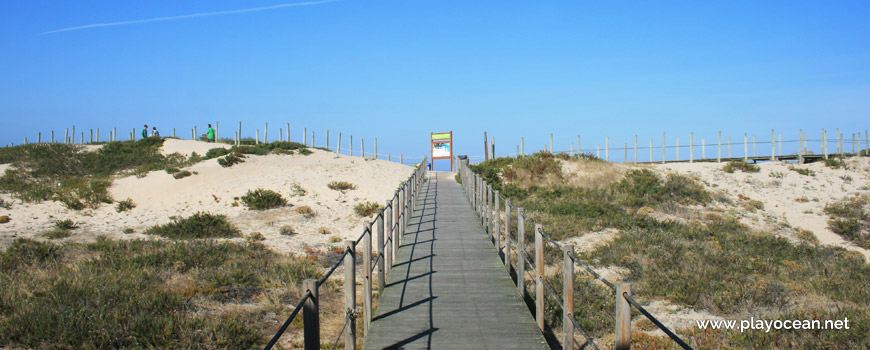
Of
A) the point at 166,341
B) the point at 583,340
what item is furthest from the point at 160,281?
the point at 583,340

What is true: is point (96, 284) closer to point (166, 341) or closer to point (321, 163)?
point (166, 341)

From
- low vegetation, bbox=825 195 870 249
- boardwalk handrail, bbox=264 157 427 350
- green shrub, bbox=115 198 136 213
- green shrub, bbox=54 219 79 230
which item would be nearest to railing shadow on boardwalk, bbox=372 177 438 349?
boardwalk handrail, bbox=264 157 427 350

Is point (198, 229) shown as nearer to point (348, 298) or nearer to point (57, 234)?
point (57, 234)

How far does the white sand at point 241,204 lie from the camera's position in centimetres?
2022

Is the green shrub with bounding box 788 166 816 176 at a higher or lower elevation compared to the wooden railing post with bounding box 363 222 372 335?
higher

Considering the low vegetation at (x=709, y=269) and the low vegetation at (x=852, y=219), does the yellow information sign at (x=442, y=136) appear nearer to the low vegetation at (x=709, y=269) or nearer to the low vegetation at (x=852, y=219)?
the low vegetation at (x=709, y=269)

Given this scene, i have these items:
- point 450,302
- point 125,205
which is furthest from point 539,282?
point 125,205

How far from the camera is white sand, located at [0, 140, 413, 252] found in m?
20.2

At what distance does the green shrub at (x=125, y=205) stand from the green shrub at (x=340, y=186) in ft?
29.8

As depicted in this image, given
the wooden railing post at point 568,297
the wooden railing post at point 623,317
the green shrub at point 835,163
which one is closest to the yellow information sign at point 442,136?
the green shrub at point 835,163

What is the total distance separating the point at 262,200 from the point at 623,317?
22.2 meters

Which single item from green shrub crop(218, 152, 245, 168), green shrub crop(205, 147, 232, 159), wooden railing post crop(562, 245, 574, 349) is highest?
green shrub crop(205, 147, 232, 159)

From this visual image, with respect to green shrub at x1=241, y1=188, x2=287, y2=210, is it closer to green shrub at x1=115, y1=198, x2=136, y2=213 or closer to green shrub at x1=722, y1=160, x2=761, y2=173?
green shrub at x1=115, y1=198, x2=136, y2=213

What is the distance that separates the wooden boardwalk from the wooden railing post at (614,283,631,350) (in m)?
2.35
